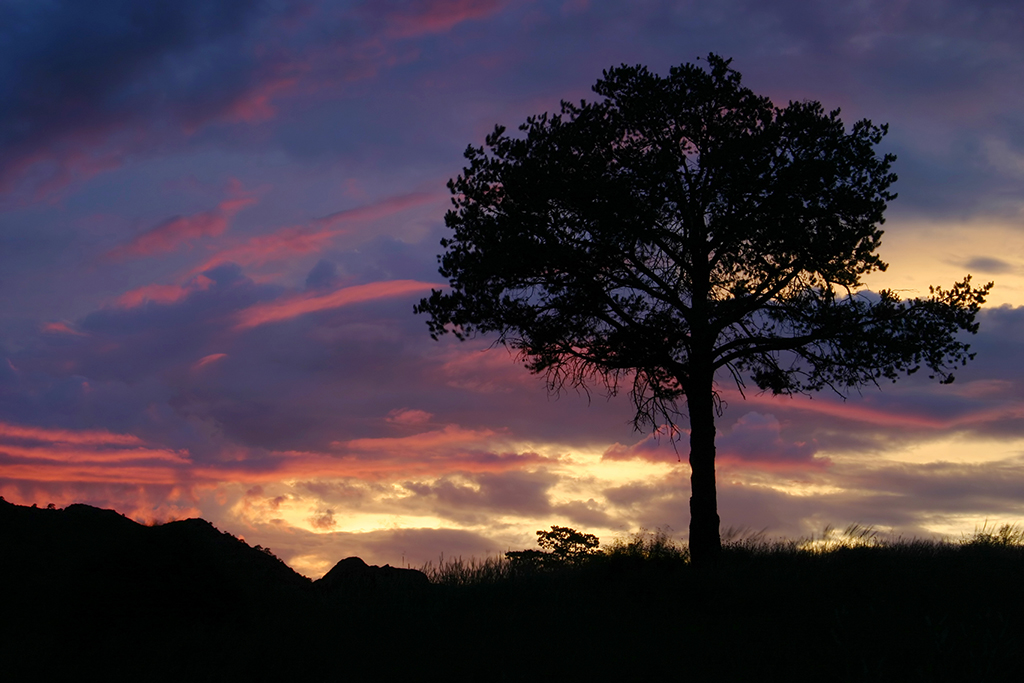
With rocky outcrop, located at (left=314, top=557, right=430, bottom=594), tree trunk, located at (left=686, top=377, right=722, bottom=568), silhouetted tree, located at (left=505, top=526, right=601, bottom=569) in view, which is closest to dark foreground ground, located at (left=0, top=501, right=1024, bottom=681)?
rocky outcrop, located at (left=314, top=557, right=430, bottom=594)

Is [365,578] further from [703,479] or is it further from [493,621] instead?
[703,479]

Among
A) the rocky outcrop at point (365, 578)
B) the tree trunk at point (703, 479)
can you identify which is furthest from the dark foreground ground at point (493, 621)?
the tree trunk at point (703, 479)

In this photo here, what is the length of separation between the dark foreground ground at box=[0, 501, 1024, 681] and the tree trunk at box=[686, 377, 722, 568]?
5.76 ft

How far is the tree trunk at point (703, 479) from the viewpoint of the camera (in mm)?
17281

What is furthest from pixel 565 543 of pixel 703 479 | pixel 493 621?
pixel 493 621

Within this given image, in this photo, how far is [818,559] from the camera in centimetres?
1678

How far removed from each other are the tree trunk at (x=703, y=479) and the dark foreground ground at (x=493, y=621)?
5.76 ft

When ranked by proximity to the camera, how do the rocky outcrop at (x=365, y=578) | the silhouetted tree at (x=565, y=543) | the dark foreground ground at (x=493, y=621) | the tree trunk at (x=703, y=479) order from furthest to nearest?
1. the silhouetted tree at (x=565, y=543)
2. the tree trunk at (x=703, y=479)
3. the rocky outcrop at (x=365, y=578)
4. the dark foreground ground at (x=493, y=621)

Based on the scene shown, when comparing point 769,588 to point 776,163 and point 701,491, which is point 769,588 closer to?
point 701,491

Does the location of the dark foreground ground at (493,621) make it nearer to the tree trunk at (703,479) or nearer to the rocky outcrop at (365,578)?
the rocky outcrop at (365,578)

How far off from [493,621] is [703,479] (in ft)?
23.9

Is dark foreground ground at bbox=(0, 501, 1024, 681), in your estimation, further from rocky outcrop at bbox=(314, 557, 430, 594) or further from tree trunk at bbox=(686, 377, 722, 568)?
tree trunk at bbox=(686, 377, 722, 568)

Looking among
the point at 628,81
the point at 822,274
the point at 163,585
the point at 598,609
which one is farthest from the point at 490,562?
the point at 628,81

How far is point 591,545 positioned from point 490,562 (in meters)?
8.50
